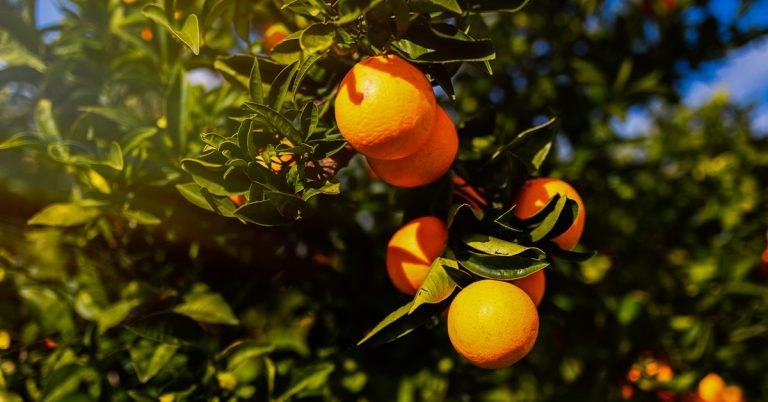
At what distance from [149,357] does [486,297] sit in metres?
0.80

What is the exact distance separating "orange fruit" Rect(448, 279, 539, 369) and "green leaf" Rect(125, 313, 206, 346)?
643 mm

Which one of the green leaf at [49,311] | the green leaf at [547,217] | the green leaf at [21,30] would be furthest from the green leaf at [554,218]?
the green leaf at [21,30]

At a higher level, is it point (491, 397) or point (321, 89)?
point (321, 89)

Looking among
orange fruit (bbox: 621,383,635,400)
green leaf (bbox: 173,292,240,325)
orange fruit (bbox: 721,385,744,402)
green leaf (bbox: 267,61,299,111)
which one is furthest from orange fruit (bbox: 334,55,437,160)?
orange fruit (bbox: 721,385,744,402)

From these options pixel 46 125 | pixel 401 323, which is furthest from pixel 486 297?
pixel 46 125

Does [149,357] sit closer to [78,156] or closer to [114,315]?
[114,315]

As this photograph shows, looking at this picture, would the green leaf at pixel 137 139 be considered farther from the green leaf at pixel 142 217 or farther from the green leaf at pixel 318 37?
the green leaf at pixel 318 37

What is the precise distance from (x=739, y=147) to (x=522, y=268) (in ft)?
8.47

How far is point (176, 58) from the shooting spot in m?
1.59

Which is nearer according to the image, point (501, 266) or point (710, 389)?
point (501, 266)

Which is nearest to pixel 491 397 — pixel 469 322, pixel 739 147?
pixel 469 322

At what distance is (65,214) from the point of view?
4.09 feet

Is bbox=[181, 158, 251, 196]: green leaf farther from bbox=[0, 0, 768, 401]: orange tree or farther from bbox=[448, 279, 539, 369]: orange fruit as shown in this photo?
bbox=[448, 279, 539, 369]: orange fruit

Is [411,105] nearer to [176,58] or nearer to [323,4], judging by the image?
[323,4]
